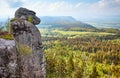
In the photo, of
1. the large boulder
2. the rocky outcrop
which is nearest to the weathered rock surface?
the rocky outcrop

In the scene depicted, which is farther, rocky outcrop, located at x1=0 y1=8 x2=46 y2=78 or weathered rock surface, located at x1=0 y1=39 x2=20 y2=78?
rocky outcrop, located at x1=0 y1=8 x2=46 y2=78

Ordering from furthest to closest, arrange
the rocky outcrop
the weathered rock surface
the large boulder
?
1. the large boulder
2. the rocky outcrop
3. the weathered rock surface

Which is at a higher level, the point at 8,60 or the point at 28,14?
the point at 28,14

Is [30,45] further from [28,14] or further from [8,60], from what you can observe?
[8,60]

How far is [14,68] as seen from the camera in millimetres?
22516

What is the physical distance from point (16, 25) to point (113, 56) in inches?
6677

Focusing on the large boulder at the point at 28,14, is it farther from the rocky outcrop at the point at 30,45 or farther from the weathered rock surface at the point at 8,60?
the weathered rock surface at the point at 8,60

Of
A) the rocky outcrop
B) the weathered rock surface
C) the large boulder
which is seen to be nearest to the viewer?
the weathered rock surface

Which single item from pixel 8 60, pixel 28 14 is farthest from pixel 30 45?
pixel 8 60

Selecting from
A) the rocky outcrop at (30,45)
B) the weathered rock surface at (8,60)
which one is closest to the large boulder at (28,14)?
the rocky outcrop at (30,45)

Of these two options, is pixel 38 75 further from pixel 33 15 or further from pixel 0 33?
pixel 33 15

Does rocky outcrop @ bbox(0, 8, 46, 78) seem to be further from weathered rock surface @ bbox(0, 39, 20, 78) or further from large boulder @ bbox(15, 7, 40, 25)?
large boulder @ bbox(15, 7, 40, 25)

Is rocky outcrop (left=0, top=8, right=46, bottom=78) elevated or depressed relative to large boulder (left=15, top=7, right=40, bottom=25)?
depressed

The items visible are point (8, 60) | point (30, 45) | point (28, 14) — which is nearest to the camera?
point (8, 60)
